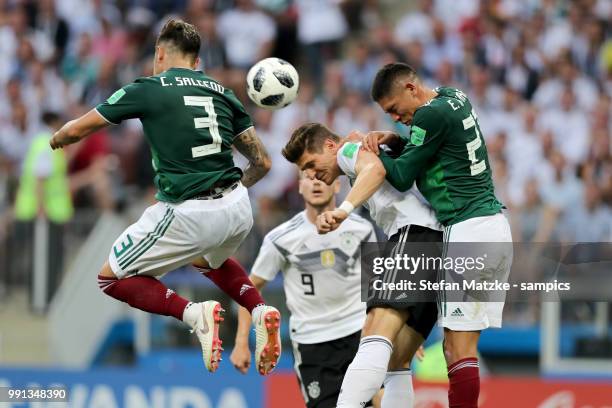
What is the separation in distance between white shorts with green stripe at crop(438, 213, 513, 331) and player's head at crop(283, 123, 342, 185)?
92 centimetres

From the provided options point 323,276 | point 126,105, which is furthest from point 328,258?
point 126,105

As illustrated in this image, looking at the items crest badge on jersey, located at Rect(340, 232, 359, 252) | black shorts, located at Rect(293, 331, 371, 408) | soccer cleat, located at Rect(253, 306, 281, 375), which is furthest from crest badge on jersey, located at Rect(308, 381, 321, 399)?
soccer cleat, located at Rect(253, 306, 281, 375)

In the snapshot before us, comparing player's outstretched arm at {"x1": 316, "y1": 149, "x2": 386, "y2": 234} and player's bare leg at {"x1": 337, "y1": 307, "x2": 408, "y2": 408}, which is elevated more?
player's outstretched arm at {"x1": 316, "y1": 149, "x2": 386, "y2": 234}

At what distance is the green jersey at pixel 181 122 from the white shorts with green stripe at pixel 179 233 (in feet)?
0.38

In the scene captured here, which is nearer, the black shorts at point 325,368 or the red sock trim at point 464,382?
the red sock trim at point 464,382

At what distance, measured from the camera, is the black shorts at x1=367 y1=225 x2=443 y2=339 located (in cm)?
827

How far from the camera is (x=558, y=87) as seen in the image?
51.5 ft

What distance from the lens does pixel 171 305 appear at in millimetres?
8492

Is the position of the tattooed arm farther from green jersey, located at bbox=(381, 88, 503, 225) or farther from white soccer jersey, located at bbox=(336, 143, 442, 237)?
green jersey, located at bbox=(381, 88, 503, 225)

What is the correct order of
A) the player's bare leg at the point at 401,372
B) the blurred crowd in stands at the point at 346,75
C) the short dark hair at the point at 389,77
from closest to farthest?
the short dark hair at the point at 389,77 → the player's bare leg at the point at 401,372 → the blurred crowd in stands at the point at 346,75

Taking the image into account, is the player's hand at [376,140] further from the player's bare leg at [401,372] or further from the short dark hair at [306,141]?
the player's bare leg at [401,372]

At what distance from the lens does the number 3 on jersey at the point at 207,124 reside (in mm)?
8305

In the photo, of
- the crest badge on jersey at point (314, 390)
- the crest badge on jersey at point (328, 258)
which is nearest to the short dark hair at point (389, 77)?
the crest badge on jersey at point (328, 258)

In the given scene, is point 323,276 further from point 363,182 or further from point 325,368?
point 363,182
